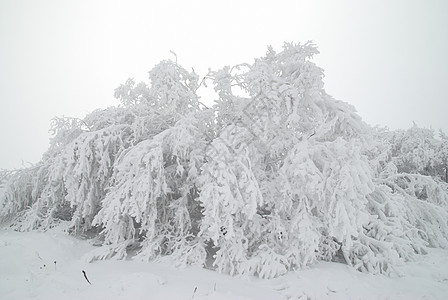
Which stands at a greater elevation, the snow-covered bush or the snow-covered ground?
the snow-covered bush

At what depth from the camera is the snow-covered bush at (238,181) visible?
6.41 m

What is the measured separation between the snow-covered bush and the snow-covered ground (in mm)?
443

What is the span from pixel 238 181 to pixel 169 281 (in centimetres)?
287

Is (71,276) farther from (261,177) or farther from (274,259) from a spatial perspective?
(261,177)

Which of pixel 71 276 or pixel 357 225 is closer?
pixel 71 276

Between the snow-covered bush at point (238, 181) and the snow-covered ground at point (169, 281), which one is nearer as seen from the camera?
the snow-covered ground at point (169, 281)

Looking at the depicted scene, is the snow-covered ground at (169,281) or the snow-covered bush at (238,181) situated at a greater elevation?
the snow-covered bush at (238,181)

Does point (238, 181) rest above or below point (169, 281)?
above

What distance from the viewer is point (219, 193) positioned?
6504 mm

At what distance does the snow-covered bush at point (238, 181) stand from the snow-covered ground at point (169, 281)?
1.45ft

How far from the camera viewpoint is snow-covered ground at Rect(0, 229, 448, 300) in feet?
15.7

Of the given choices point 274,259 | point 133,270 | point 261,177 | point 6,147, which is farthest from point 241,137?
point 6,147

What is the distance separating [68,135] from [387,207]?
1149cm

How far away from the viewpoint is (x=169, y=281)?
5.65 metres
